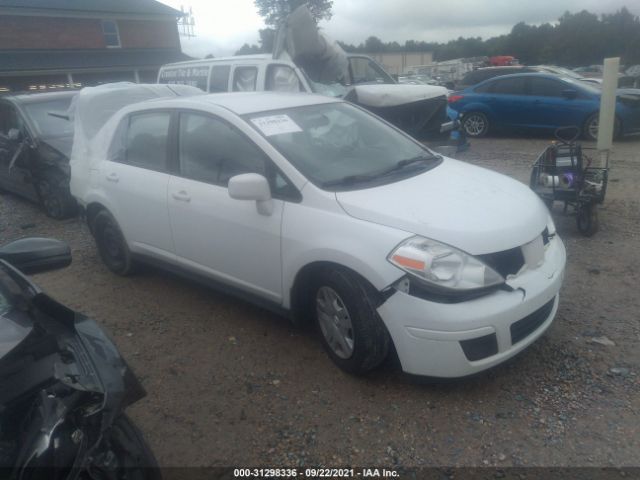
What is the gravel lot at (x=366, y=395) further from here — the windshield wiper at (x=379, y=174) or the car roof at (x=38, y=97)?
the car roof at (x=38, y=97)

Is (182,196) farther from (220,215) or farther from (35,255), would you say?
(35,255)

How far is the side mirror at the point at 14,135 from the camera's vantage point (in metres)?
7.00

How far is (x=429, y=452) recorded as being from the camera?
8.48 ft

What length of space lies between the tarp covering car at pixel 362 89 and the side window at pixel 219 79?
2.87 ft

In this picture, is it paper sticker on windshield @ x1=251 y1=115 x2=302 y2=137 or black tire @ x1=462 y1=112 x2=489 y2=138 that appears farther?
black tire @ x1=462 y1=112 x2=489 y2=138

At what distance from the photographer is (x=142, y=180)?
167 inches

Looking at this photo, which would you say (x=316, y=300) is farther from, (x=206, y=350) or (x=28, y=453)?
(x=28, y=453)

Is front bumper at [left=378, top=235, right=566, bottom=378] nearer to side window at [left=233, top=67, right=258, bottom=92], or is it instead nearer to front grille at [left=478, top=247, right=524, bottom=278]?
front grille at [left=478, top=247, right=524, bottom=278]

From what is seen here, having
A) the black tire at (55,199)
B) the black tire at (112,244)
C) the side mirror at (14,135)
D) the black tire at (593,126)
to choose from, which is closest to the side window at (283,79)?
the black tire at (55,199)

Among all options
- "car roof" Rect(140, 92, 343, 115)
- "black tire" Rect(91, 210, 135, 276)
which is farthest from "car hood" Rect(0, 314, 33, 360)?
"black tire" Rect(91, 210, 135, 276)

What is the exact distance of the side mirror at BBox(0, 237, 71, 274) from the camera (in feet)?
7.83

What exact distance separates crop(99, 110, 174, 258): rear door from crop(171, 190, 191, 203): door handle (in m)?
0.17

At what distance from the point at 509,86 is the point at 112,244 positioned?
9.35 m

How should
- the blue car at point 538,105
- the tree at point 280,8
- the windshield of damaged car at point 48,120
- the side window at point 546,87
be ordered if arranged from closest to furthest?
the windshield of damaged car at point 48,120
the blue car at point 538,105
the side window at point 546,87
the tree at point 280,8
